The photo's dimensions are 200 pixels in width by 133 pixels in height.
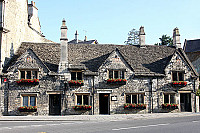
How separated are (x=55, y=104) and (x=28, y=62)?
5.48m

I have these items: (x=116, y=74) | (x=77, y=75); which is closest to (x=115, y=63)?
(x=116, y=74)

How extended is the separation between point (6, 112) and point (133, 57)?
16.2 metres

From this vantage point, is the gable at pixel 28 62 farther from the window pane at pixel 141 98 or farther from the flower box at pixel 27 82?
the window pane at pixel 141 98

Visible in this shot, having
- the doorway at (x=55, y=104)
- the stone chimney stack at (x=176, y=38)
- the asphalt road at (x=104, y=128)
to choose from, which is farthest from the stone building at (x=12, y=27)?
the stone chimney stack at (x=176, y=38)

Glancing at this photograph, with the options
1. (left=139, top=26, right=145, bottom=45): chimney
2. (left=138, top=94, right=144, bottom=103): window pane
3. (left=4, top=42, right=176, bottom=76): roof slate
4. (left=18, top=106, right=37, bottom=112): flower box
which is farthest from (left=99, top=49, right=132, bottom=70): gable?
(left=18, top=106, right=37, bottom=112): flower box

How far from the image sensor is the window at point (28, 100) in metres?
23.6

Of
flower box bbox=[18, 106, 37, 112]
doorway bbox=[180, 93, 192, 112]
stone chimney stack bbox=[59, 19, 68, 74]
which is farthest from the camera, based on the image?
doorway bbox=[180, 93, 192, 112]

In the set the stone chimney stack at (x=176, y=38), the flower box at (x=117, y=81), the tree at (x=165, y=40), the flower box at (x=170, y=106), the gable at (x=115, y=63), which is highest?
the tree at (x=165, y=40)

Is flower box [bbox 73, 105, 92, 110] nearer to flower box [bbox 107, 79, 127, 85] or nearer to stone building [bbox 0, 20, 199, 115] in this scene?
stone building [bbox 0, 20, 199, 115]

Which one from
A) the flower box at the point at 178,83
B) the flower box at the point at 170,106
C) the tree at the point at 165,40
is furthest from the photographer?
the tree at the point at 165,40

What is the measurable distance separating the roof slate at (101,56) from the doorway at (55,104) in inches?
118

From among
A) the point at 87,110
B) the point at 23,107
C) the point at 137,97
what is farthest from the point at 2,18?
the point at 137,97

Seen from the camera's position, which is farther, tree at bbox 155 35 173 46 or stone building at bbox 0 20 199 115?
tree at bbox 155 35 173 46

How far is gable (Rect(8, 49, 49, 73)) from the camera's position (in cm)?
2373
